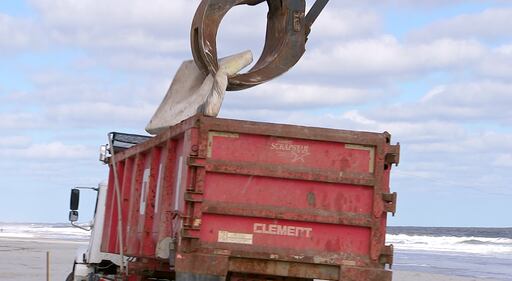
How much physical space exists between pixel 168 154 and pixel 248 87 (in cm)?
232

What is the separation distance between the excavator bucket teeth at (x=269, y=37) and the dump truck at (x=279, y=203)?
217 cm

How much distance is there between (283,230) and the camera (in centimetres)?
914

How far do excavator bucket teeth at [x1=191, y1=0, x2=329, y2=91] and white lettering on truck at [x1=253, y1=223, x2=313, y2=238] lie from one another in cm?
253

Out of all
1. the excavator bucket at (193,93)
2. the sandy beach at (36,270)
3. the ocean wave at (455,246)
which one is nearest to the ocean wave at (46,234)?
the ocean wave at (455,246)

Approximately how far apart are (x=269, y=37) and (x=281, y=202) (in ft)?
13.2

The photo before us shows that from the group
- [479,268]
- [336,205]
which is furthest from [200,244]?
[479,268]

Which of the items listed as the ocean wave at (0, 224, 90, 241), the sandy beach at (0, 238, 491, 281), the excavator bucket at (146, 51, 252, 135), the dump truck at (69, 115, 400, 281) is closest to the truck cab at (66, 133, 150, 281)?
the excavator bucket at (146, 51, 252, 135)

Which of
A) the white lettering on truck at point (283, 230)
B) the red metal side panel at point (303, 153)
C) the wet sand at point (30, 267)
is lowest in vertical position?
the wet sand at point (30, 267)

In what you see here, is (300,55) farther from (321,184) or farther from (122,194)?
(321,184)

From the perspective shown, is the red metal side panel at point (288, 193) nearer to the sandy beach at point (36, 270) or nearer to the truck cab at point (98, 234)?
the truck cab at point (98, 234)

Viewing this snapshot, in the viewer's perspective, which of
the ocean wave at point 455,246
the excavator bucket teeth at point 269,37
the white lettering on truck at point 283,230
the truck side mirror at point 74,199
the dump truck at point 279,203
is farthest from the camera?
the ocean wave at point 455,246

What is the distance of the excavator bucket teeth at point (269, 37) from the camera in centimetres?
1143

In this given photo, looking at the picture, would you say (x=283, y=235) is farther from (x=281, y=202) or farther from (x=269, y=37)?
(x=269, y=37)

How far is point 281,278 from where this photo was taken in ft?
30.8
